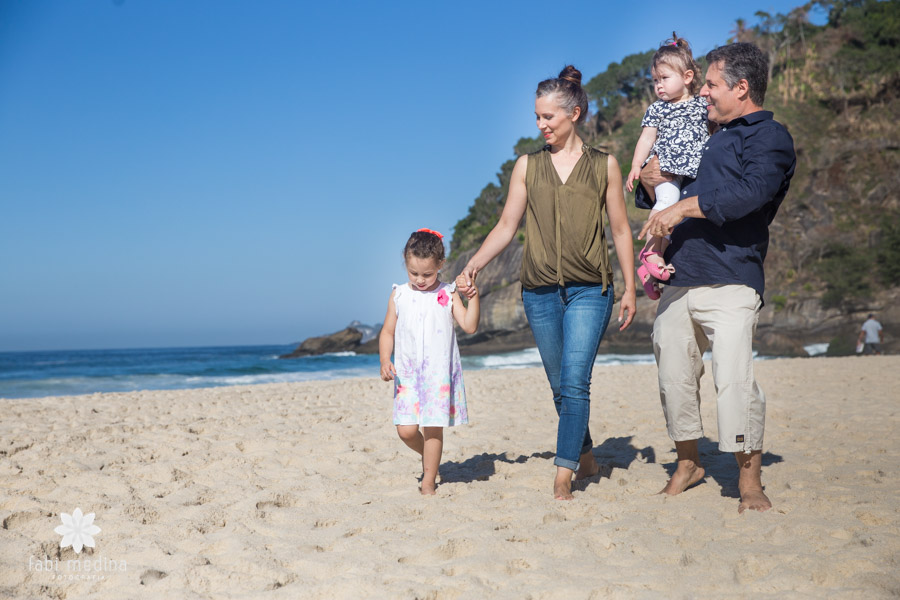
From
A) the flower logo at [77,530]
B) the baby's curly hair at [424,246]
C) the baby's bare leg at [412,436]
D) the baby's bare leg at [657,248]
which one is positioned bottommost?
the flower logo at [77,530]

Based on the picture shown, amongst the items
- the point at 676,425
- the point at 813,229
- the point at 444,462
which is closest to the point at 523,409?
the point at 444,462

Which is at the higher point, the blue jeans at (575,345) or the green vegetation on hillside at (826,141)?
the green vegetation on hillside at (826,141)

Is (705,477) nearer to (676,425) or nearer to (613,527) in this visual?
(676,425)

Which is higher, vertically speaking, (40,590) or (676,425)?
(676,425)

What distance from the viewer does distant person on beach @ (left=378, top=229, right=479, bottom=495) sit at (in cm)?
360

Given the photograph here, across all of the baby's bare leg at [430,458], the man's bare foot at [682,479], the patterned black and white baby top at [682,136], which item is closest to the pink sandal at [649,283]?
the patterned black and white baby top at [682,136]

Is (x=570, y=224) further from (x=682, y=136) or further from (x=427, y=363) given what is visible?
(x=427, y=363)

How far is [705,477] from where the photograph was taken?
3.94m

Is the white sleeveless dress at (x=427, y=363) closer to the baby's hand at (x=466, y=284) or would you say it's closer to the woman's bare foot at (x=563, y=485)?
the baby's hand at (x=466, y=284)

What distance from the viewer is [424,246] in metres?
3.61

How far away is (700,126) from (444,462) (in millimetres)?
2826

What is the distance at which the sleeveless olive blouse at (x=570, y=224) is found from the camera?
341 centimetres

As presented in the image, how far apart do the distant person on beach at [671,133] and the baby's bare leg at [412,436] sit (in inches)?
58.6

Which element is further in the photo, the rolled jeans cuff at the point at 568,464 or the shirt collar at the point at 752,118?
the rolled jeans cuff at the point at 568,464
